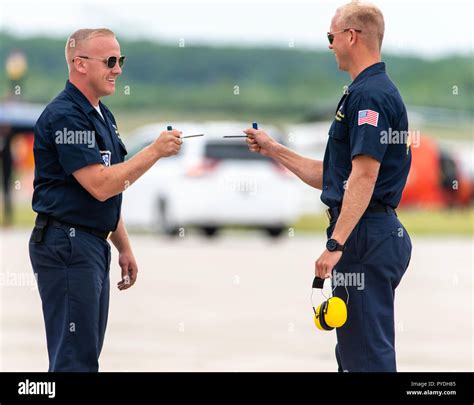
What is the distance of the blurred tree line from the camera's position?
206 ft

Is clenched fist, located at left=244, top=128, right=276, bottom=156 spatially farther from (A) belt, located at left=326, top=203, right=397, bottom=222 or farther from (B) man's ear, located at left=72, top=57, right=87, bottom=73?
(B) man's ear, located at left=72, top=57, right=87, bottom=73

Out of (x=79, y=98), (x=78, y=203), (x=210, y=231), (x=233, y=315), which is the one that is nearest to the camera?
(x=78, y=203)

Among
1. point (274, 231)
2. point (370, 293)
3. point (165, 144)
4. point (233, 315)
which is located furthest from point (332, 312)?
point (274, 231)

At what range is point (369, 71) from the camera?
6.35m

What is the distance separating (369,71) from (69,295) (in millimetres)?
1680

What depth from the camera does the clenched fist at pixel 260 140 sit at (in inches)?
275

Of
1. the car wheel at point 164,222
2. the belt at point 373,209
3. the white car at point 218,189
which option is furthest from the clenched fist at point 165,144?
the car wheel at point 164,222

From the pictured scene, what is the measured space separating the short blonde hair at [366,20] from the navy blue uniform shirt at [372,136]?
0.45 ft

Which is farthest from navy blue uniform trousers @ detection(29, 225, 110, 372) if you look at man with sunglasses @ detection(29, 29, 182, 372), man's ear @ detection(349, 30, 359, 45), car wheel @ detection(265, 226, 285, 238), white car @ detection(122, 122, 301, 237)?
car wheel @ detection(265, 226, 285, 238)

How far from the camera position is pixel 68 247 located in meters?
6.27

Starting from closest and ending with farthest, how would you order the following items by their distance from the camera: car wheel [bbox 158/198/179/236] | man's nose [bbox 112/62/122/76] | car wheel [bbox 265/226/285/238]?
man's nose [bbox 112/62/122/76] < car wheel [bbox 158/198/179/236] < car wheel [bbox 265/226/285/238]

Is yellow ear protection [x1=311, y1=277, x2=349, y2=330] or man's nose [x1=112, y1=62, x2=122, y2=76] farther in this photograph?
man's nose [x1=112, y1=62, x2=122, y2=76]

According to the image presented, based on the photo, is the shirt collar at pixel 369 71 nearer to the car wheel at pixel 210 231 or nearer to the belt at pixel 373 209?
the belt at pixel 373 209

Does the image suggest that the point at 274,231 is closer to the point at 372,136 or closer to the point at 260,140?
the point at 260,140
